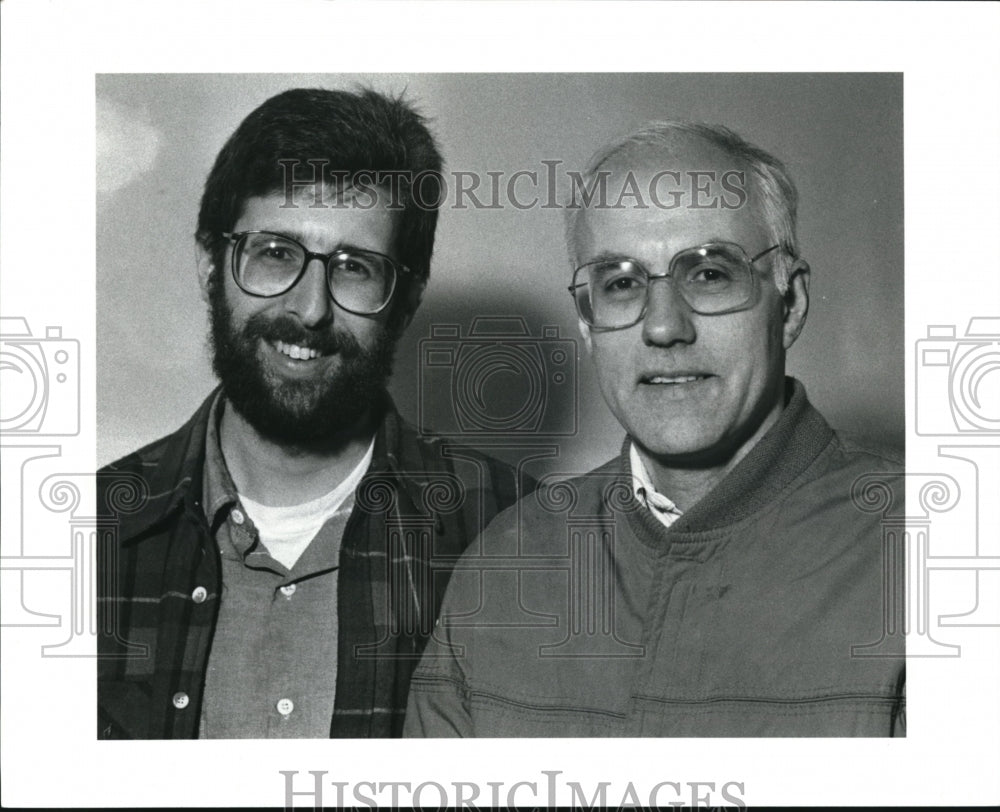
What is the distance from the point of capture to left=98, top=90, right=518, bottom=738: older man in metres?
2.36

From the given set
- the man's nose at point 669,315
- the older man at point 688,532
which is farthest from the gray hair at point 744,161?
the man's nose at point 669,315

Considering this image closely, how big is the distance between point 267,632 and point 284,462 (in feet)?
1.18

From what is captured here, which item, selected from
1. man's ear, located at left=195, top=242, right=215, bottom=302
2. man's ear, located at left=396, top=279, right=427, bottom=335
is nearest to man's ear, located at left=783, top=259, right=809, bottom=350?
man's ear, located at left=396, top=279, right=427, bottom=335

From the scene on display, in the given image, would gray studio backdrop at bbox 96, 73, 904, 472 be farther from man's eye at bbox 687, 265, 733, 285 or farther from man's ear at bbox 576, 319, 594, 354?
man's eye at bbox 687, 265, 733, 285

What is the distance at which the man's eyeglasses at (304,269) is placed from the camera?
7.68 ft

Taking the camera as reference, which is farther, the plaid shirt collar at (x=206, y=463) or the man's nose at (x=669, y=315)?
the plaid shirt collar at (x=206, y=463)

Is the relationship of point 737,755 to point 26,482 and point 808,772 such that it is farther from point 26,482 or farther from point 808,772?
point 26,482

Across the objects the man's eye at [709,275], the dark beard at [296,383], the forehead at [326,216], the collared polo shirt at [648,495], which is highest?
the forehead at [326,216]

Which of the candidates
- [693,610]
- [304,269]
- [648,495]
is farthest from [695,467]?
[304,269]

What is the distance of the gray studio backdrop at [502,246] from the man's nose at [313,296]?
0.64 ft

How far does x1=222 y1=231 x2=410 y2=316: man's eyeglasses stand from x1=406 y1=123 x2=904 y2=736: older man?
418 millimetres

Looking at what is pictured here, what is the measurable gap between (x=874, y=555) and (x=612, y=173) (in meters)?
1.00

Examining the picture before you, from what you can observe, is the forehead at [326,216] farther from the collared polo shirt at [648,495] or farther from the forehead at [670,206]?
the collared polo shirt at [648,495]

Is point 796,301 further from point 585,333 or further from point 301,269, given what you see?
point 301,269
